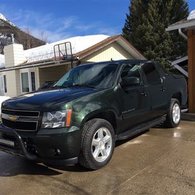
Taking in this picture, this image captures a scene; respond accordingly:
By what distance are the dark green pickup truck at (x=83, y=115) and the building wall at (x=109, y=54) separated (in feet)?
37.4

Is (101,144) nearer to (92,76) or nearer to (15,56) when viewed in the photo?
(92,76)

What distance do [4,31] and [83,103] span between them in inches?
1861

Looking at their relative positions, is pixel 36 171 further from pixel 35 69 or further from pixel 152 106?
pixel 35 69

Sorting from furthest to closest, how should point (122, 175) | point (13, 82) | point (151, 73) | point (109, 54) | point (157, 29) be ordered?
point (157, 29), point (13, 82), point (109, 54), point (151, 73), point (122, 175)

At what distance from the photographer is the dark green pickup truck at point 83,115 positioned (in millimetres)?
4621

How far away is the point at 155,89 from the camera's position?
22.7 feet

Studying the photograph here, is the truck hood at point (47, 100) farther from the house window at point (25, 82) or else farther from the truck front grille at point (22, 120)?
the house window at point (25, 82)

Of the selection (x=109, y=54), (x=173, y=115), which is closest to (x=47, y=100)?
(x=173, y=115)

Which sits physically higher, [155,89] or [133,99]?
[155,89]

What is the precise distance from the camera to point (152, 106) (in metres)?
6.69

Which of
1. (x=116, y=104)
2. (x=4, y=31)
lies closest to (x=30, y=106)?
(x=116, y=104)

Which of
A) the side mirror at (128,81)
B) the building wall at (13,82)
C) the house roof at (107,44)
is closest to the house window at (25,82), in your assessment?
the building wall at (13,82)

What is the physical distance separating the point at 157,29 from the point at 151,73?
75.4 feet

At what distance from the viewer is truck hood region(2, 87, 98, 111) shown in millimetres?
4711
